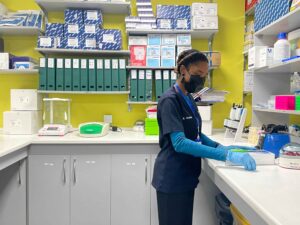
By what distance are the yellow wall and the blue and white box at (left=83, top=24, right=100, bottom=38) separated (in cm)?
35

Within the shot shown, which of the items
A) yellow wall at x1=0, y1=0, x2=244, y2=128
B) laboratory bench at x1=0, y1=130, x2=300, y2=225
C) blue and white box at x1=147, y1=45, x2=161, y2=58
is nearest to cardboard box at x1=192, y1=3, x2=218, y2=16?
yellow wall at x1=0, y1=0, x2=244, y2=128

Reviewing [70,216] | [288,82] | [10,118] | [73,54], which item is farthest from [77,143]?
[288,82]

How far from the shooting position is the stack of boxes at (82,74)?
288 centimetres

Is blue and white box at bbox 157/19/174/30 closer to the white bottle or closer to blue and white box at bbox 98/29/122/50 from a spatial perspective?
blue and white box at bbox 98/29/122/50

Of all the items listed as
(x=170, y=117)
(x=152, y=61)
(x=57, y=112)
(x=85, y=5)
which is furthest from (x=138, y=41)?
(x=170, y=117)

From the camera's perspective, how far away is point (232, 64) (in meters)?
3.32

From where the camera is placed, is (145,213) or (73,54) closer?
(145,213)

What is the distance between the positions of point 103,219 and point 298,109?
1814 mm

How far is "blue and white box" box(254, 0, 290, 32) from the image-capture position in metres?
2.07

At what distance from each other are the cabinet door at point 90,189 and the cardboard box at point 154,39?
1.26 metres

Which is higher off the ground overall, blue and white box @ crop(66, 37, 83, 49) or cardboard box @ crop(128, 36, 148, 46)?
cardboard box @ crop(128, 36, 148, 46)

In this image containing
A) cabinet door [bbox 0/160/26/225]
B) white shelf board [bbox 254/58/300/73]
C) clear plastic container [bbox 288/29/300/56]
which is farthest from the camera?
cabinet door [bbox 0/160/26/225]

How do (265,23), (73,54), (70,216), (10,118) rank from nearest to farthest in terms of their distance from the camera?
(265,23) < (70,216) < (10,118) < (73,54)

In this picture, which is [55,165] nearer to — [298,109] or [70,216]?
[70,216]
